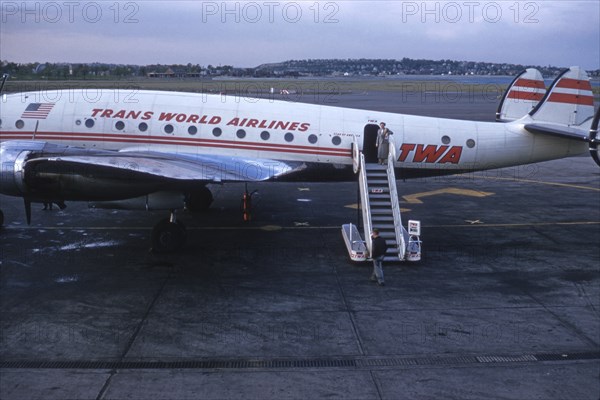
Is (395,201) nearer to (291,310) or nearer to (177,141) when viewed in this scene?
(291,310)

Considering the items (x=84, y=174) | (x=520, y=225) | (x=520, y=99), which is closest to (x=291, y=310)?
(x=84, y=174)

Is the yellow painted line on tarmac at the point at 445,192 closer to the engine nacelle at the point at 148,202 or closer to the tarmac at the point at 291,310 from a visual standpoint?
the tarmac at the point at 291,310

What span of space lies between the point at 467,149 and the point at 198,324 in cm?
1269

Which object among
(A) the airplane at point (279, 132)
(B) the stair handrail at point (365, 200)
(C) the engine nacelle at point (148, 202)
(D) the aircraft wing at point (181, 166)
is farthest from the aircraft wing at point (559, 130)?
(C) the engine nacelle at point (148, 202)

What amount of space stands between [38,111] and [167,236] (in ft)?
23.8

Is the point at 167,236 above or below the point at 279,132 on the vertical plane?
below

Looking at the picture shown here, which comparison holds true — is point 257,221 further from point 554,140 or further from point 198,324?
point 554,140

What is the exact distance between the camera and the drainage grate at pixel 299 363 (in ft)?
35.6

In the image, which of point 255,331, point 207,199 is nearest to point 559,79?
point 207,199

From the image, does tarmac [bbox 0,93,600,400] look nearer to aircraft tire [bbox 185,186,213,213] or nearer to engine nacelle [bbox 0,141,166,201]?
aircraft tire [bbox 185,186,213,213]

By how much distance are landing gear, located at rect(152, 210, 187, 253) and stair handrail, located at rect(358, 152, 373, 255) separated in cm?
552

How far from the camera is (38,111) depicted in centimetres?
2109

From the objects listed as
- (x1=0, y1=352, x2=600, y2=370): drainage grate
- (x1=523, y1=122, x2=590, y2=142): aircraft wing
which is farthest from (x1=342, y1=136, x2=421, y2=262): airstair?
(x1=0, y1=352, x2=600, y2=370): drainage grate

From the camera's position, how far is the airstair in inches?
690
